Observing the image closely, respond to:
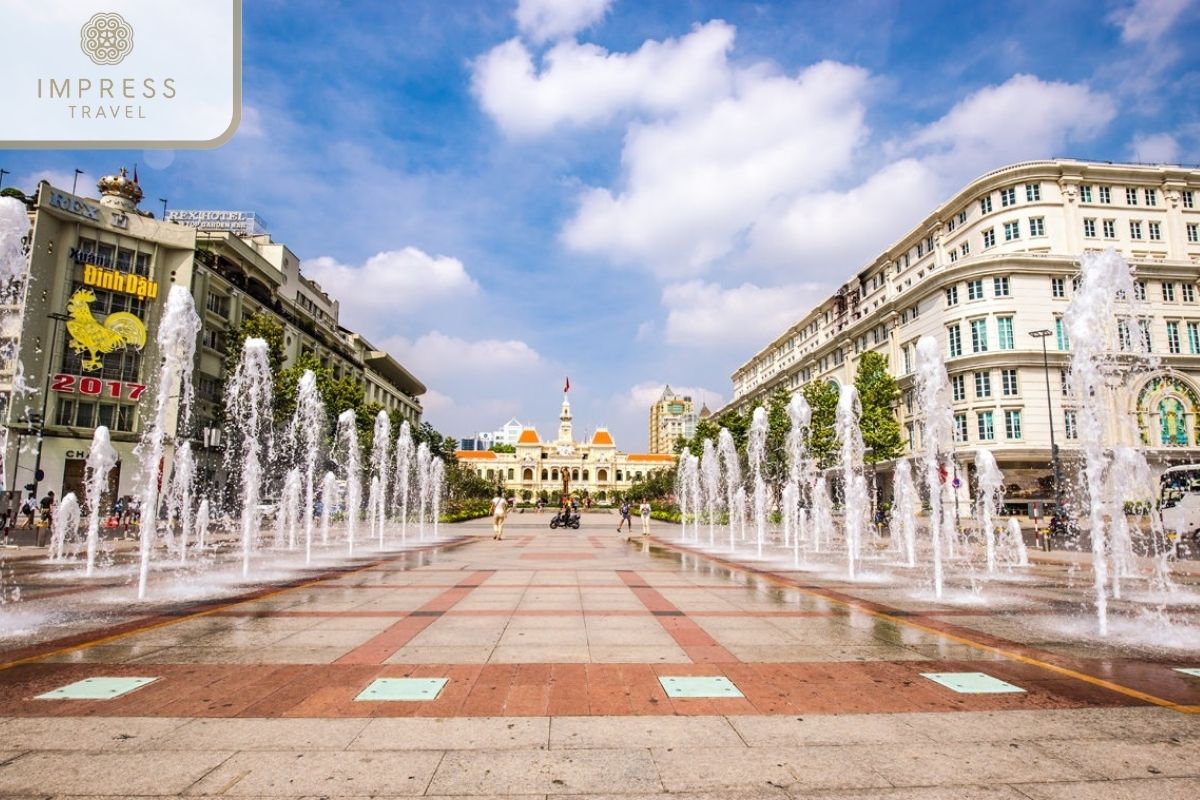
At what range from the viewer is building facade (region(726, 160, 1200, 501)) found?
45.4 meters

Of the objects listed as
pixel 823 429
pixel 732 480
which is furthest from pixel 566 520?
pixel 823 429

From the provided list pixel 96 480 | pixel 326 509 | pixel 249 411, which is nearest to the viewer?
pixel 96 480

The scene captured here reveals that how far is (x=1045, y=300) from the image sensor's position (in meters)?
46.0

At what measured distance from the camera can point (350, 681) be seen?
5953 millimetres

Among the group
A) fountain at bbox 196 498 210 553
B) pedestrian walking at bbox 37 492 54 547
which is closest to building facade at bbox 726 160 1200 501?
fountain at bbox 196 498 210 553

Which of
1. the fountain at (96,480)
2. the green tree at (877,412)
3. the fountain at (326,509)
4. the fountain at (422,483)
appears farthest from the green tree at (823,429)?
the fountain at (96,480)

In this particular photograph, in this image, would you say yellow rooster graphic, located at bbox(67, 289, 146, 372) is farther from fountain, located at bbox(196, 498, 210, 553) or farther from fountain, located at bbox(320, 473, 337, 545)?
fountain, located at bbox(320, 473, 337, 545)

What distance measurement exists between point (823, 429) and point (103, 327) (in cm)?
4562

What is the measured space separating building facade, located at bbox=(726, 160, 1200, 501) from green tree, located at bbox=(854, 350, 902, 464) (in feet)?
23.0

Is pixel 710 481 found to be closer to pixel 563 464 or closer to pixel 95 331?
pixel 95 331

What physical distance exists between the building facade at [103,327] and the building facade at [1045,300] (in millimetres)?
50749

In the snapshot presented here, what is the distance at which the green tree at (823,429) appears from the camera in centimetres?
4460

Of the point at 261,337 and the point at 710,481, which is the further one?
the point at 710,481

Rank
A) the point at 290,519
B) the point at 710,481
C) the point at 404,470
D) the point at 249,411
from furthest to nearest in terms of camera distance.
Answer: the point at 249,411, the point at 710,481, the point at 404,470, the point at 290,519
